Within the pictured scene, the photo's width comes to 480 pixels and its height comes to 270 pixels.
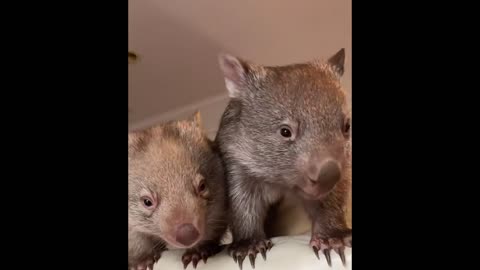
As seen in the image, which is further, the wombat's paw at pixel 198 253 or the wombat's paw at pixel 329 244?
the wombat's paw at pixel 198 253

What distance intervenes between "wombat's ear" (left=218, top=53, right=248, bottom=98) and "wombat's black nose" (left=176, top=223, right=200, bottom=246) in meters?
0.31

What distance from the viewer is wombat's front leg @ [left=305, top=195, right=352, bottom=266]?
2.64 feet

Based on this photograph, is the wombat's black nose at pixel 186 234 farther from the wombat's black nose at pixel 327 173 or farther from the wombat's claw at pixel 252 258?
the wombat's black nose at pixel 327 173

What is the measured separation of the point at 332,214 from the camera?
3.02 feet

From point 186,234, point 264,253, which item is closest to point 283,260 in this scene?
point 264,253

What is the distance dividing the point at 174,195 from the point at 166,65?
0.63 metres

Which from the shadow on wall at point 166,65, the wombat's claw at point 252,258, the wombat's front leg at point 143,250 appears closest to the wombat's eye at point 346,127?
the wombat's claw at point 252,258

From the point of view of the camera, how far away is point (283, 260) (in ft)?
2.67

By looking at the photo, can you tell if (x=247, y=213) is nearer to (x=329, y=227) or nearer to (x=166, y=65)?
(x=329, y=227)

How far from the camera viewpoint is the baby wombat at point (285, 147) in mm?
808
